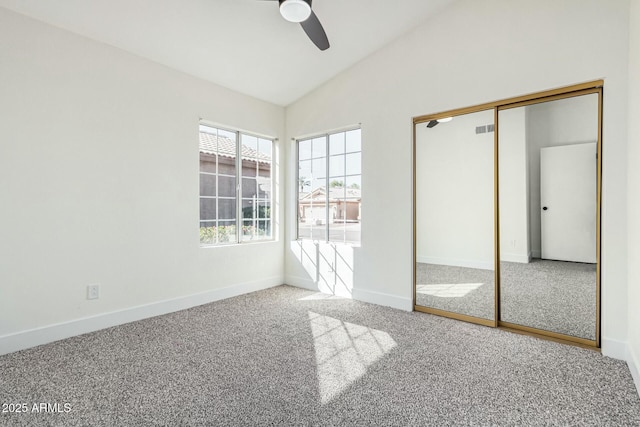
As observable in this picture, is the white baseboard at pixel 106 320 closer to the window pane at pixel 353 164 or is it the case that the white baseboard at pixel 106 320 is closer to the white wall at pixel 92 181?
the white wall at pixel 92 181

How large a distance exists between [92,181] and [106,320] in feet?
4.06

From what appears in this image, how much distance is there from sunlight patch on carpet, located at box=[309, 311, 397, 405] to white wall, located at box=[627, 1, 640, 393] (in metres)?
1.53

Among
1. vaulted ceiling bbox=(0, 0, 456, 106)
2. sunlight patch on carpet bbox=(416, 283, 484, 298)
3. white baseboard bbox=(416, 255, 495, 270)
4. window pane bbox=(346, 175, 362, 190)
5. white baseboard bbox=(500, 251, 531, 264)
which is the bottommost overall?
sunlight patch on carpet bbox=(416, 283, 484, 298)

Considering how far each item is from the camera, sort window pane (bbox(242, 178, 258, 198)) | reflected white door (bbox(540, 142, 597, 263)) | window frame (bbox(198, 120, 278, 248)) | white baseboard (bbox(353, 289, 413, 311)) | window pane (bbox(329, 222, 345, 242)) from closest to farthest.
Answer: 1. reflected white door (bbox(540, 142, 597, 263))
2. white baseboard (bbox(353, 289, 413, 311))
3. window frame (bbox(198, 120, 278, 248))
4. window pane (bbox(329, 222, 345, 242))
5. window pane (bbox(242, 178, 258, 198))

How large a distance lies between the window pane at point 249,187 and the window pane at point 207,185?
43 centimetres

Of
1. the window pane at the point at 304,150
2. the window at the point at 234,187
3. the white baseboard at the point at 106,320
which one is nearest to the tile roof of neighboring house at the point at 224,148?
the window at the point at 234,187

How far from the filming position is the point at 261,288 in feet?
14.3

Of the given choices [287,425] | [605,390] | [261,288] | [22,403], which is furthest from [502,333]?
[22,403]

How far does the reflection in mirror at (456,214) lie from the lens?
3.11 m

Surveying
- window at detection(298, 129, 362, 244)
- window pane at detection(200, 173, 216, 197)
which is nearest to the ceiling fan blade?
window at detection(298, 129, 362, 244)

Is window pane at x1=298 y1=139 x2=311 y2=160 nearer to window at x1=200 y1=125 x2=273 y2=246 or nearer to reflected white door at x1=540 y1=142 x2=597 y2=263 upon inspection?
window at x1=200 y1=125 x2=273 y2=246

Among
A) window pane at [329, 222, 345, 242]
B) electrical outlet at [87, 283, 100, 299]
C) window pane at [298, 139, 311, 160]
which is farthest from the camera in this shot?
window pane at [298, 139, 311, 160]

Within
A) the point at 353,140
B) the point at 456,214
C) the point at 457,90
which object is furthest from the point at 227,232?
the point at 457,90

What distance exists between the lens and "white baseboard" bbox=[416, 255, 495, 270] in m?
3.13
